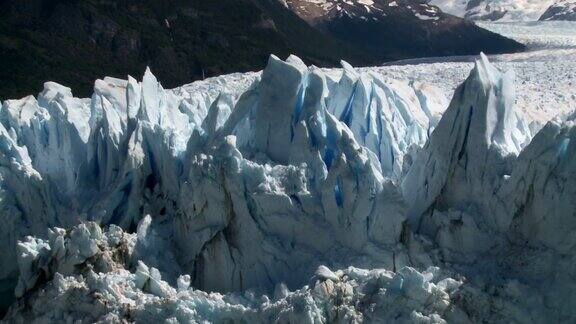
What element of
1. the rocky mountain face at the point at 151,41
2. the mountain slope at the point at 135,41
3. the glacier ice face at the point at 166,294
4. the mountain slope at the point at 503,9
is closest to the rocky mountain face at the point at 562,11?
the mountain slope at the point at 503,9

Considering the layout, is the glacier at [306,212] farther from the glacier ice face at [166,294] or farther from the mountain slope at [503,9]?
the mountain slope at [503,9]

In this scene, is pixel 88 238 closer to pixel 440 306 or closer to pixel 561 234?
pixel 440 306

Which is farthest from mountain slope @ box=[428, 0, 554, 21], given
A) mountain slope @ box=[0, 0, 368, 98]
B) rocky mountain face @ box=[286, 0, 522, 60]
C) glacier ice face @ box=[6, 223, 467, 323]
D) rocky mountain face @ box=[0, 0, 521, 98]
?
glacier ice face @ box=[6, 223, 467, 323]

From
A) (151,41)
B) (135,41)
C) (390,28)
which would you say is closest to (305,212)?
(135,41)

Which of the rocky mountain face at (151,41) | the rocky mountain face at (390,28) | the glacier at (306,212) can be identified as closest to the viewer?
the glacier at (306,212)

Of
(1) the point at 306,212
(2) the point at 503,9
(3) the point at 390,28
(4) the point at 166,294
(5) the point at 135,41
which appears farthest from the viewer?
(2) the point at 503,9

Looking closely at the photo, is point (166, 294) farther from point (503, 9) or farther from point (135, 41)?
point (503, 9)
